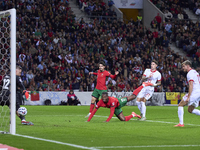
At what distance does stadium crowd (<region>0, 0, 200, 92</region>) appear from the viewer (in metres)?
28.9

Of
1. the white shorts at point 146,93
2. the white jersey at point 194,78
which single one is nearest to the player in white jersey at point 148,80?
the white shorts at point 146,93

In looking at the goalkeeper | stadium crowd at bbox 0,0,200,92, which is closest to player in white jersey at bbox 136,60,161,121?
the goalkeeper

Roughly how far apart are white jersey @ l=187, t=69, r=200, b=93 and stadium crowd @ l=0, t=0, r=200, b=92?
56.6ft

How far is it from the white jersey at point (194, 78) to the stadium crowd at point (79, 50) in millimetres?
17258

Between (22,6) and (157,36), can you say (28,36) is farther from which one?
(157,36)

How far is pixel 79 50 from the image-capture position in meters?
31.3

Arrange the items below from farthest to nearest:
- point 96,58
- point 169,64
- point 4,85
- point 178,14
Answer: point 178,14 → point 169,64 → point 96,58 → point 4,85

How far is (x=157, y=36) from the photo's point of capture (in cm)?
3653

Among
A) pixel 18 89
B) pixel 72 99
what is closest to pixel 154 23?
pixel 72 99

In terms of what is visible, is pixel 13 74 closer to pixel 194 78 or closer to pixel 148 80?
pixel 194 78

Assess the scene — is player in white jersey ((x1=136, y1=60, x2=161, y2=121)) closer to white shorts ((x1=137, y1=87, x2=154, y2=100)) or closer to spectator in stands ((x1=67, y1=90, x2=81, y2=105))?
white shorts ((x1=137, y1=87, x2=154, y2=100))

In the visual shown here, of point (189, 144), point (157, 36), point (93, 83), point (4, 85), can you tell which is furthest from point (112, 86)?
point (189, 144)

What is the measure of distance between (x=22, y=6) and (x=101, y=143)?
24.8m

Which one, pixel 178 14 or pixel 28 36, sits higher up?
pixel 178 14
